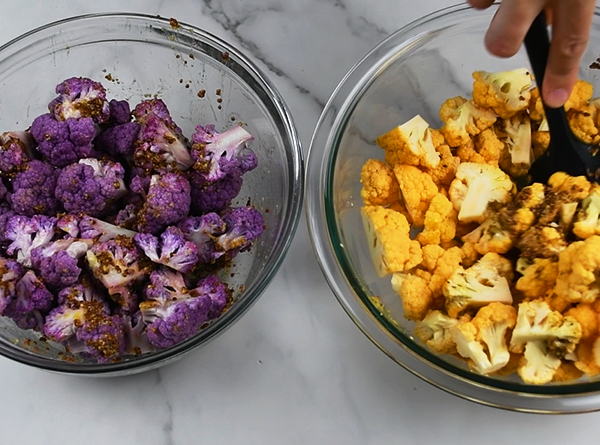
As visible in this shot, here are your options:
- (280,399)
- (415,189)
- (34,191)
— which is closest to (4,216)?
(34,191)

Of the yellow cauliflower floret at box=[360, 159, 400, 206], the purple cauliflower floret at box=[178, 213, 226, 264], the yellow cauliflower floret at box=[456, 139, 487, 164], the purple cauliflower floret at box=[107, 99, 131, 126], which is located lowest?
the purple cauliflower floret at box=[178, 213, 226, 264]

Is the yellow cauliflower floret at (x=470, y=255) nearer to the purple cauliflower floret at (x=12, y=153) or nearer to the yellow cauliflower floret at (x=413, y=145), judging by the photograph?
the yellow cauliflower floret at (x=413, y=145)

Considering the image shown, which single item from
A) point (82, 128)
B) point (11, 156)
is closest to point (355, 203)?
point (82, 128)

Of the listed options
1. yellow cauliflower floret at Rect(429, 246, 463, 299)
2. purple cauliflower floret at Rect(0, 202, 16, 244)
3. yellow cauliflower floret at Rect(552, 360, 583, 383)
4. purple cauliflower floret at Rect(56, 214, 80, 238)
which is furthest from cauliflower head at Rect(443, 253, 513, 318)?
purple cauliflower floret at Rect(0, 202, 16, 244)

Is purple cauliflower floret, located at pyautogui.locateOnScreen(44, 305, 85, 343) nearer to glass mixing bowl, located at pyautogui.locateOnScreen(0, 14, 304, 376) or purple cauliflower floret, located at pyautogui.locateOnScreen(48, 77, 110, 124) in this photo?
glass mixing bowl, located at pyautogui.locateOnScreen(0, 14, 304, 376)

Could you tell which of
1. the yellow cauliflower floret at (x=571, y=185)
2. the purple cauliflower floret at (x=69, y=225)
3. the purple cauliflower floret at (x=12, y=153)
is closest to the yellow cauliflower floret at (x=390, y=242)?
the yellow cauliflower floret at (x=571, y=185)
